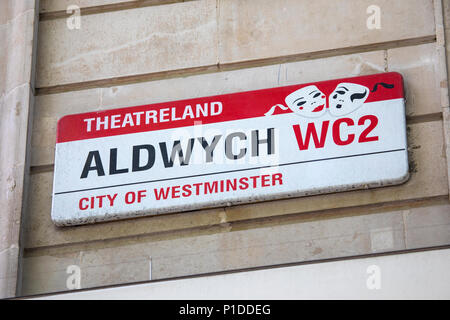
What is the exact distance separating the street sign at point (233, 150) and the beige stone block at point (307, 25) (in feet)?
1.28

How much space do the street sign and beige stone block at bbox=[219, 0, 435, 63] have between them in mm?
390

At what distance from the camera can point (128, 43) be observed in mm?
9461

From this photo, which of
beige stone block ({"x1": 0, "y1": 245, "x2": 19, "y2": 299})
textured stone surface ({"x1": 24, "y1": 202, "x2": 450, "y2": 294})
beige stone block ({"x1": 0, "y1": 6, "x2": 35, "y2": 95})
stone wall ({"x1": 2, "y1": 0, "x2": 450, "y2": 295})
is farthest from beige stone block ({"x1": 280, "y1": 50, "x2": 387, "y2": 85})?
beige stone block ({"x1": 0, "y1": 245, "x2": 19, "y2": 299})

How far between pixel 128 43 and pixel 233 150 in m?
1.41

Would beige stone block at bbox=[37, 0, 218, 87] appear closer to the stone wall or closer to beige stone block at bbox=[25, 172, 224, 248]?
the stone wall

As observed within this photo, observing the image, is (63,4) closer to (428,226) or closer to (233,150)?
(233,150)

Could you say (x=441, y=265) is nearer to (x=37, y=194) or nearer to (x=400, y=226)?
(x=400, y=226)

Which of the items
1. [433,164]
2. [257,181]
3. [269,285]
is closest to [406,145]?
[433,164]

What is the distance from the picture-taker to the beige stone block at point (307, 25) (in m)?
8.95

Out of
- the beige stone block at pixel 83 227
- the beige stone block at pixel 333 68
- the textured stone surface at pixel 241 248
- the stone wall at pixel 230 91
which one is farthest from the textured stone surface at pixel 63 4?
the textured stone surface at pixel 241 248

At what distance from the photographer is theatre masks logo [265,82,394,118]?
870 cm

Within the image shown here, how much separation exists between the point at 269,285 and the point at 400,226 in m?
1.29

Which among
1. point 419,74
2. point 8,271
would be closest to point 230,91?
point 419,74

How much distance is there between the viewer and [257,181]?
28.2 feet
